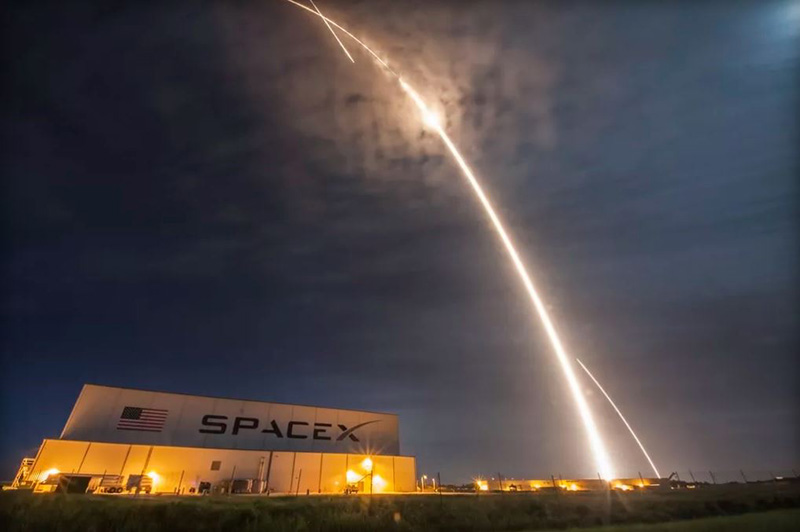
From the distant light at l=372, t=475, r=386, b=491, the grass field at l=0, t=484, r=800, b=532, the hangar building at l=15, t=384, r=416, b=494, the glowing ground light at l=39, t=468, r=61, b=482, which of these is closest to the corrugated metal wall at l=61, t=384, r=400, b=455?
the hangar building at l=15, t=384, r=416, b=494

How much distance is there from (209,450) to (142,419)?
5.80 meters

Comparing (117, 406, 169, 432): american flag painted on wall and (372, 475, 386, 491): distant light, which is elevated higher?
(117, 406, 169, 432): american flag painted on wall

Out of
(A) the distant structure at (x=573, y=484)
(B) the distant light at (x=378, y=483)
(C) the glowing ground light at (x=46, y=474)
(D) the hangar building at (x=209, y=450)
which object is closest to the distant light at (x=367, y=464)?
(D) the hangar building at (x=209, y=450)

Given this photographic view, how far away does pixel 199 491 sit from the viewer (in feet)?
89.4

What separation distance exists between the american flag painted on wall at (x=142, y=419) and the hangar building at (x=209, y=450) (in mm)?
66

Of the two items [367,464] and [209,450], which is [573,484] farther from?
[209,450]

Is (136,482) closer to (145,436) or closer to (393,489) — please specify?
(145,436)

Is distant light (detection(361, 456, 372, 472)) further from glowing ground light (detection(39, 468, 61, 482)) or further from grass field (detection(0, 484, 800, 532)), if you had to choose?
glowing ground light (detection(39, 468, 61, 482))

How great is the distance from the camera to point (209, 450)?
29.3 m

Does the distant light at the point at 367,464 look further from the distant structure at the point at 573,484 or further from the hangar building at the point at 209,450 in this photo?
the distant structure at the point at 573,484

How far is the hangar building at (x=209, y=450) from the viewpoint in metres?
25.3

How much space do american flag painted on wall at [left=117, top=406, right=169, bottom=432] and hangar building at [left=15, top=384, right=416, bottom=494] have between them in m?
0.07

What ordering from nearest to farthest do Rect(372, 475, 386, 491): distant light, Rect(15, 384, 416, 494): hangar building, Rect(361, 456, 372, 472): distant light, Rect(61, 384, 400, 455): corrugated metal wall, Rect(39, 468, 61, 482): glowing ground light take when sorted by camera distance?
1. Rect(39, 468, 61, 482): glowing ground light
2. Rect(15, 384, 416, 494): hangar building
3. Rect(61, 384, 400, 455): corrugated metal wall
4. Rect(372, 475, 386, 491): distant light
5. Rect(361, 456, 372, 472): distant light

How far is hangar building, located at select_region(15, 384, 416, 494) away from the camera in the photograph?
2530 cm
